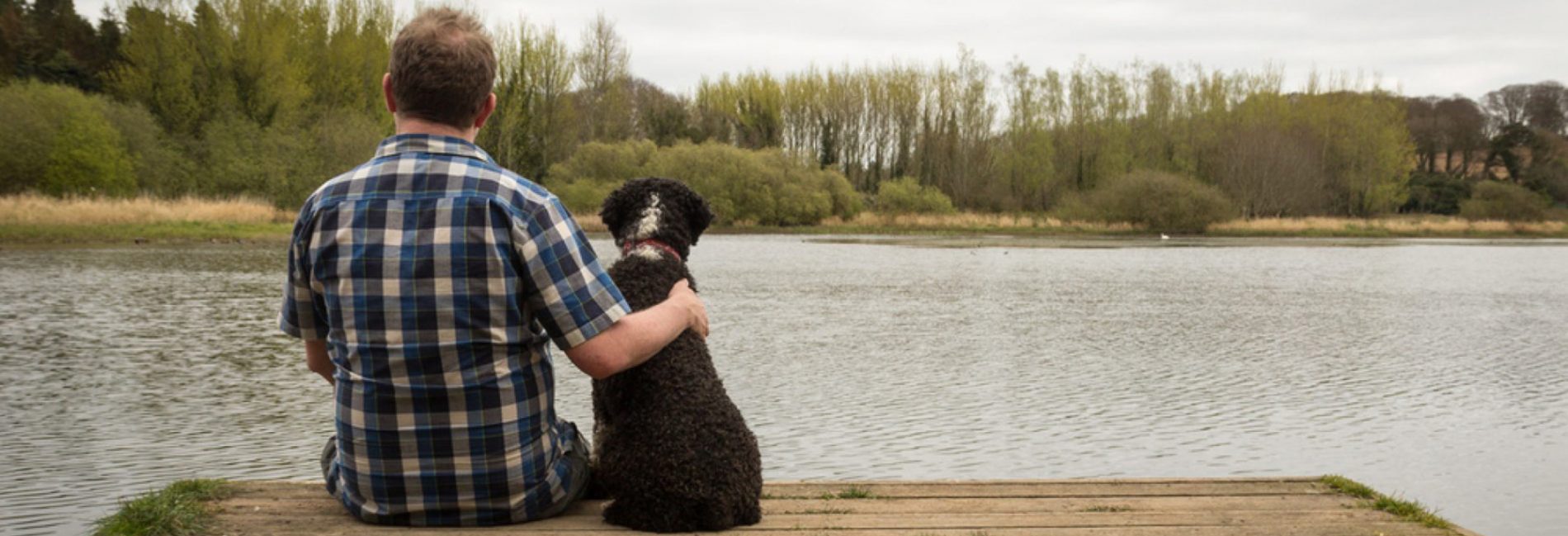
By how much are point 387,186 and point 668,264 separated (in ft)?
3.36

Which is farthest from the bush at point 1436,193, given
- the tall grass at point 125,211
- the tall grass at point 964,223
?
the tall grass at point 125,211

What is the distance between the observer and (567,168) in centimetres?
5359

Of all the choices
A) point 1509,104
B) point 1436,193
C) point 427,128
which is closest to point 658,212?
point 427,128

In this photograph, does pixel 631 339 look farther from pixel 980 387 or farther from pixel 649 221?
pixel 980 387

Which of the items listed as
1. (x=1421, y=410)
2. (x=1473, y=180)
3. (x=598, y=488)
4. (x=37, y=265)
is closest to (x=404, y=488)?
(x=598, y=488)

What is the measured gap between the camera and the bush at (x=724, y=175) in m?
51.9

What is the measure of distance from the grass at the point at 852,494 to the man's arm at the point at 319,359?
1.54m

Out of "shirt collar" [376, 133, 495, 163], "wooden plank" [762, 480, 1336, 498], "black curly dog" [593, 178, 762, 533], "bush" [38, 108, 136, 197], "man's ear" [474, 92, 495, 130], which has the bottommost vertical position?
"wooden plank" [762, 480, 1336, 498]

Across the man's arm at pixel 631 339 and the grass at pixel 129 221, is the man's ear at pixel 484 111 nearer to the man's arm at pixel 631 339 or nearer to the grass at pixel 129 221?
the man's arm at pixel 631 339

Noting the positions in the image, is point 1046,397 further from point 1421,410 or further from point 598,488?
point 598,488

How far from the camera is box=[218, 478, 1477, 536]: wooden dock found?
3234 mm

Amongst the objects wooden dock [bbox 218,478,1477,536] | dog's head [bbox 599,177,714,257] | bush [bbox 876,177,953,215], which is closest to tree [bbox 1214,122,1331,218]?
bush [bbox 876,177,953,215]

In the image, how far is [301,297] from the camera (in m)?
2.91

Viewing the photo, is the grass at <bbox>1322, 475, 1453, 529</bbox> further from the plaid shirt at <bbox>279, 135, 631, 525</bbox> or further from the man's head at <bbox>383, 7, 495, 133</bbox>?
the man's head at <bbox>383, 7, 495, 133</bbox>
